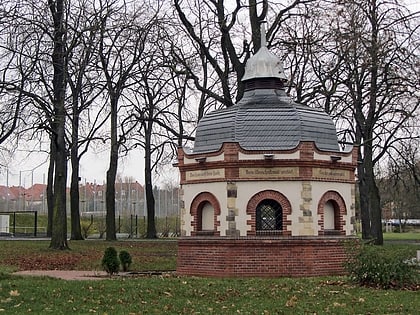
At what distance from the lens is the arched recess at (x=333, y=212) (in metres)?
22.1

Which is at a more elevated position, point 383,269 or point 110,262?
point 110,262

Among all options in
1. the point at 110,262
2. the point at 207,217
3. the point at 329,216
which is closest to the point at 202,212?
the point at 207,217

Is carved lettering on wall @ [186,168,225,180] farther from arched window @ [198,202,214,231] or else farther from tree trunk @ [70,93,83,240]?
tree trunk @ [70,93,83,240]

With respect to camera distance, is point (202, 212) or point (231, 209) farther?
point (202, 212)

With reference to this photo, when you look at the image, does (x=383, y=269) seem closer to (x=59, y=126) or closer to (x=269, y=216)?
(x=269, y=216)

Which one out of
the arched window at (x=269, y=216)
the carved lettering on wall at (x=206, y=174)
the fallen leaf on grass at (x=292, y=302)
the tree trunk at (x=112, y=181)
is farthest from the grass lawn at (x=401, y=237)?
the fallen leaf on grass at (x=292, y=302)

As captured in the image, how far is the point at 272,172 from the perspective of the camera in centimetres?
2133

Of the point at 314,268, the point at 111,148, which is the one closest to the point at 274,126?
the point at 314,268

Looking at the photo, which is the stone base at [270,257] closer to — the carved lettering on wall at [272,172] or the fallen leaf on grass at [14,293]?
the carved lettering on wall at [272,172]

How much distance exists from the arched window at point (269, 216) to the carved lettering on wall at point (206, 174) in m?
1.61

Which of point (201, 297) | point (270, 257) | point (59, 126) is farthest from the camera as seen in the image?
point (59, 126)

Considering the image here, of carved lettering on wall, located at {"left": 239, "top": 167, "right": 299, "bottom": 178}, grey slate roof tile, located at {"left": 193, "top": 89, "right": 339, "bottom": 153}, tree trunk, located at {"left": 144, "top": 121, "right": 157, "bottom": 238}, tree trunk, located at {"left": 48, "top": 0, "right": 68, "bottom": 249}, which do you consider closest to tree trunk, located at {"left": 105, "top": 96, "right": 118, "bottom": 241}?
tree trunk, located at {"left": 144, "top": 121, "right": 157, "bottom": 238}

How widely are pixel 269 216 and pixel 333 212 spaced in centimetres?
242

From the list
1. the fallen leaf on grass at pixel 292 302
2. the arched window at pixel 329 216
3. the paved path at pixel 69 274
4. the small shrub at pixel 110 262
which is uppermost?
the arched window at pixel 329 216
